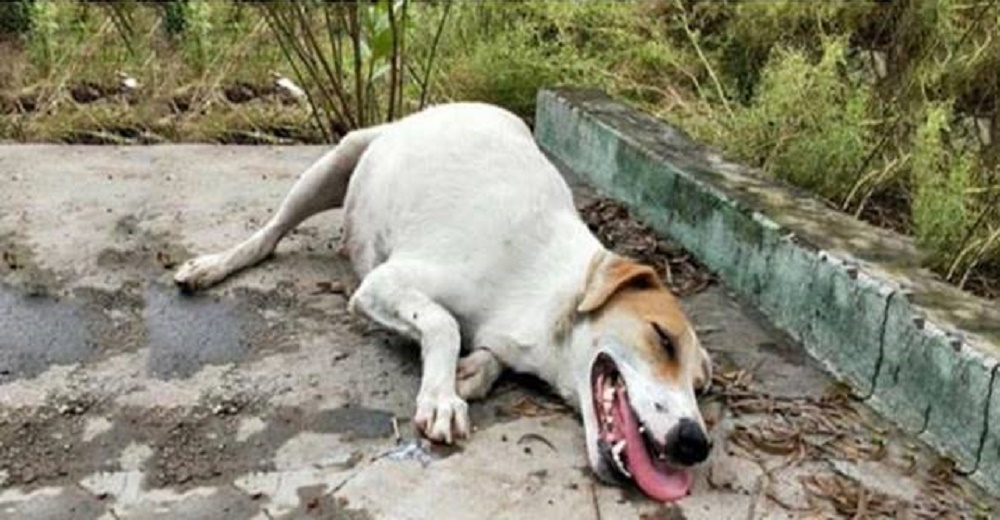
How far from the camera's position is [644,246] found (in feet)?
15.1

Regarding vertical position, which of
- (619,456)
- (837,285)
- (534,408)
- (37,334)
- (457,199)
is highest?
(457,199)

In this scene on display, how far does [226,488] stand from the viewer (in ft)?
9.28

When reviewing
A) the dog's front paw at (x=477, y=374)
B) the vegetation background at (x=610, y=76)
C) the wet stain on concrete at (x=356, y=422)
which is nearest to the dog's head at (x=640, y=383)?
the dog's front paw at (x=477, y=374)

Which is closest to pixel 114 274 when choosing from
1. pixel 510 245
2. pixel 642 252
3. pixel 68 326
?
pixel 68 326

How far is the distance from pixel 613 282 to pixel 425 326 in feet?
1.80

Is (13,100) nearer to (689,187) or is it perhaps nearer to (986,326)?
(689,187)

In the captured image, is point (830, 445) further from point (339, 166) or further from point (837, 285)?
point (339, 166)

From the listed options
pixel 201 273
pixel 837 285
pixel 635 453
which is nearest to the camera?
pixel 635 453

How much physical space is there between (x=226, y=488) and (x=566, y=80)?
4224 millimetres

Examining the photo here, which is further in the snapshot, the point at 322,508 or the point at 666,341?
→ the point at 666,341

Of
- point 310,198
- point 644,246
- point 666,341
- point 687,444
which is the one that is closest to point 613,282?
point 666,341

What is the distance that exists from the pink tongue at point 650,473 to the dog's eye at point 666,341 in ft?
0.56

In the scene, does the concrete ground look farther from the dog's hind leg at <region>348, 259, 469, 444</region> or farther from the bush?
the bush

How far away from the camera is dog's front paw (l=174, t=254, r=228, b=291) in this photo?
4.03 metres
